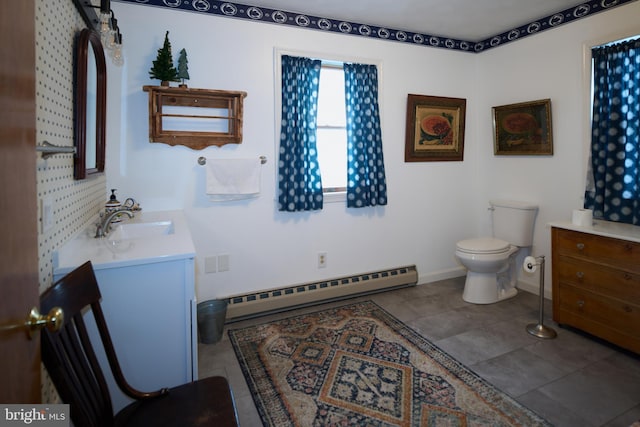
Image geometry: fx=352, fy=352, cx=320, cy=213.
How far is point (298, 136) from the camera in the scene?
285cm

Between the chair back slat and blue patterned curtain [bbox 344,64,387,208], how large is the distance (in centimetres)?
227

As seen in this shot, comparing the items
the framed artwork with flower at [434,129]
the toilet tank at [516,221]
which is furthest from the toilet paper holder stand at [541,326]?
the framed artwork with flower at [434,129]

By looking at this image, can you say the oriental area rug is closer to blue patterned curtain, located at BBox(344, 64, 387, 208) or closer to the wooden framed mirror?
blue patterned curtain, located at BBox(344, 64, 387, 208)

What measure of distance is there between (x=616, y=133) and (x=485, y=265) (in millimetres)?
1320

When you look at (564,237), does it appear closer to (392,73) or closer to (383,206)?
(383,206)

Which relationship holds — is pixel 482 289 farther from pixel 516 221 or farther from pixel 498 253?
pixel 516 221

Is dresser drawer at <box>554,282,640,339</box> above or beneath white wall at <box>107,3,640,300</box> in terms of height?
beneath

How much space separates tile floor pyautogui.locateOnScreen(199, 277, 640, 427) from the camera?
176 centimetres

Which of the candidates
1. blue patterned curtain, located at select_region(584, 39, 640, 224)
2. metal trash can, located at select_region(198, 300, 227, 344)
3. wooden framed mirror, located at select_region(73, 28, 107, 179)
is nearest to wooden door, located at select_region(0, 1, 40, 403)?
wooden framed mirror, located at select_region(73, 28, 107, 179)

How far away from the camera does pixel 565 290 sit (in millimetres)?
2518

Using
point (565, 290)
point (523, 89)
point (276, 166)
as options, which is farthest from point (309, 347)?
point (523, 89)

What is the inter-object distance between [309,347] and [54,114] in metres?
1.89

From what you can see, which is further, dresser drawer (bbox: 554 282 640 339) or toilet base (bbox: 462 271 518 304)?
toilet base (bbox: 462 271 518 304)
